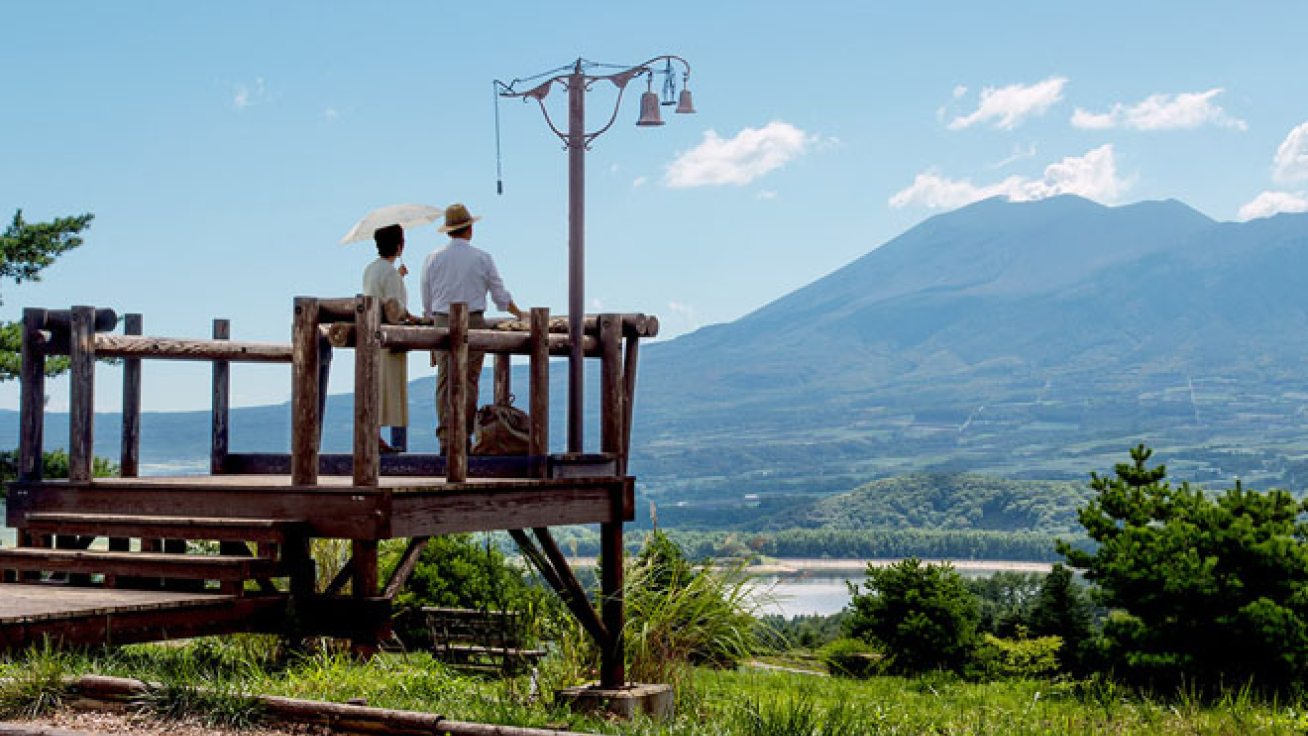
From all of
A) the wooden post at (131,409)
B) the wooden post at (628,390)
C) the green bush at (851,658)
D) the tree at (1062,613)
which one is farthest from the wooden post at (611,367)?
the tree at (1062,613)

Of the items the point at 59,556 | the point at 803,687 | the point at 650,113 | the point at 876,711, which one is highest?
the point at 650,113

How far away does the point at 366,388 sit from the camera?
9.86m

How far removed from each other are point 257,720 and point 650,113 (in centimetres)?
735

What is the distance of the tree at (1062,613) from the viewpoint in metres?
24.8

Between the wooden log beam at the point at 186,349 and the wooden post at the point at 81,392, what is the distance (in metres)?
0.12

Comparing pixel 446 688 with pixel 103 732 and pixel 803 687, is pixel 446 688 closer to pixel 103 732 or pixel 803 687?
pixel 103 732

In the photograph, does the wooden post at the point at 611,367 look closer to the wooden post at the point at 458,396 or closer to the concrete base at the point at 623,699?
the wooden post at the point at 458,396

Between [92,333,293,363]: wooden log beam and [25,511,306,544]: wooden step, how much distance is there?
122cm

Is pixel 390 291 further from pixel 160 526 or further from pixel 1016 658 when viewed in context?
pixel 1016 658

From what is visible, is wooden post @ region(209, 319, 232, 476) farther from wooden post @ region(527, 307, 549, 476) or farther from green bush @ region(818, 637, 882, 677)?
green bush @ region(818, 637, 882, 677)

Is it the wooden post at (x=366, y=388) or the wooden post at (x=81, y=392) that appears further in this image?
the wooden post at (x=81, y=392)

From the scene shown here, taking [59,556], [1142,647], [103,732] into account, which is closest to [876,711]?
[103,732]

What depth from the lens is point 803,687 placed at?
723 inches

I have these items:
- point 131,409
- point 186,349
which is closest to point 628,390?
point 186,349
